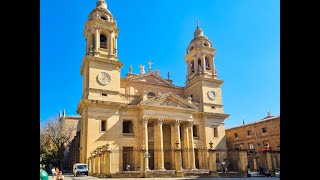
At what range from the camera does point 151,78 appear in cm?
4075

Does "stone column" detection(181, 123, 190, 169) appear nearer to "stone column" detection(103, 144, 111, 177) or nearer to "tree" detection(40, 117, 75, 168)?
"stone column" detection(103, 144, 111, 177)

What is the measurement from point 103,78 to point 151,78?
905cm

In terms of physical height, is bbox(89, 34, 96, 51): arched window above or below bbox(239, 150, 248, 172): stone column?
above

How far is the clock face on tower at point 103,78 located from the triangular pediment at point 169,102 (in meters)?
4.93

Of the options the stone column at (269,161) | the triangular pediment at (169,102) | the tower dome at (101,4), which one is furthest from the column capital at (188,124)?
the tower dome at (101,4)

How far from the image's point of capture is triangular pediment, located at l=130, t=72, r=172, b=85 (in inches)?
1555

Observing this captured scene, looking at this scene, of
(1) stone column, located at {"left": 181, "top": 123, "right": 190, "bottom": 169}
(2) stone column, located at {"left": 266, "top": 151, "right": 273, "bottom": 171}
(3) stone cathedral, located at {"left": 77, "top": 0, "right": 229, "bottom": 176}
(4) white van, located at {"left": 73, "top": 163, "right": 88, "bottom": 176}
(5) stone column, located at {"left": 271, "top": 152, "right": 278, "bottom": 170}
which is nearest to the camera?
(4) white van, located at {"left": 73, "top": 163, "right": 88, "bottom": 176}

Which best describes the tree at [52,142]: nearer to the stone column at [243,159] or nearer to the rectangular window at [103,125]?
the rectangular window at [103,125]

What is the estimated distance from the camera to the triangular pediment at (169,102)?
34.7 meters

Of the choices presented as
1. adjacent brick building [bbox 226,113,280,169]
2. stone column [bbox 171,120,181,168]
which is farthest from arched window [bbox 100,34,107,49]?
adjacent brick building [bbox 226,113,280,169]
